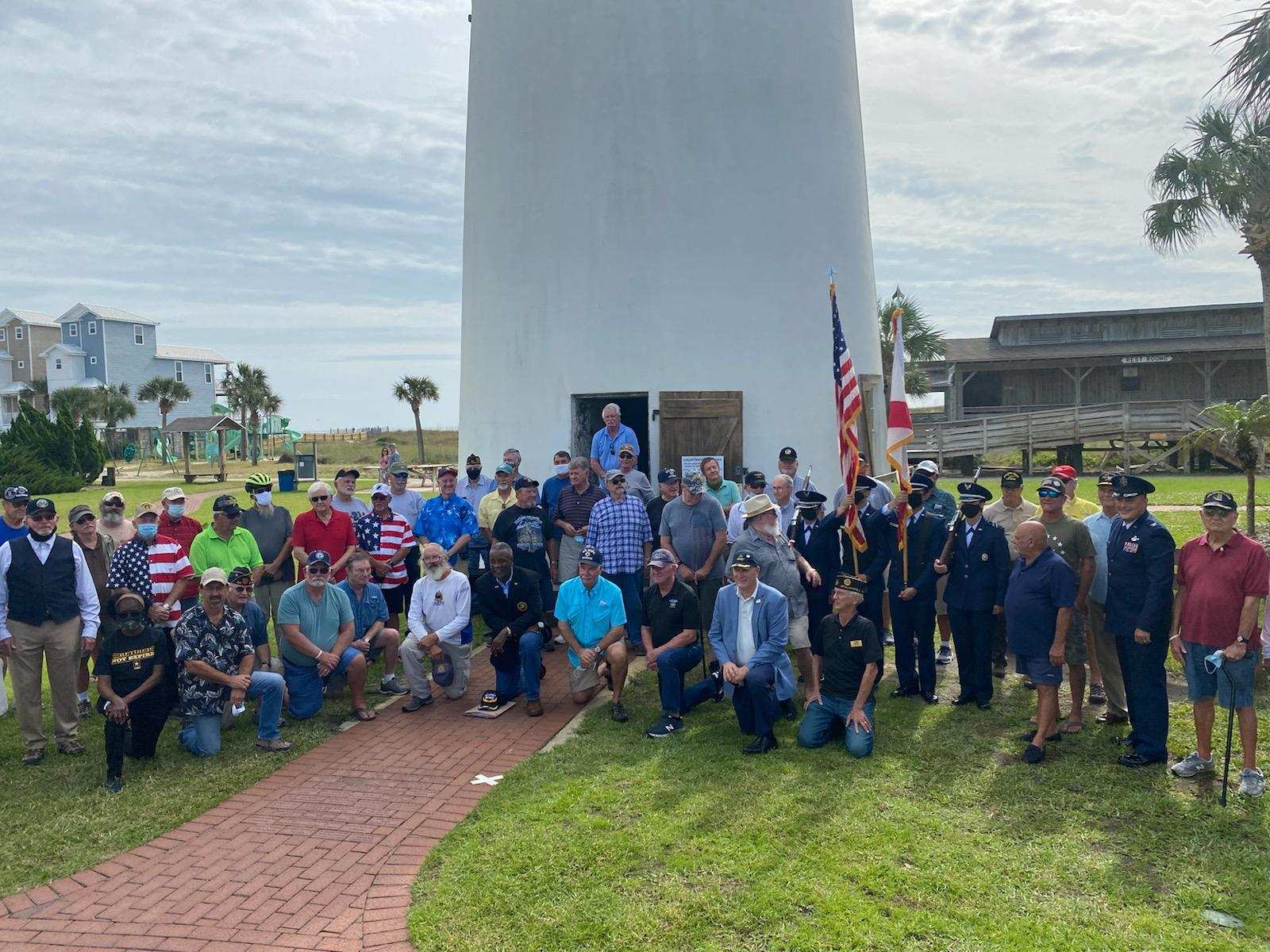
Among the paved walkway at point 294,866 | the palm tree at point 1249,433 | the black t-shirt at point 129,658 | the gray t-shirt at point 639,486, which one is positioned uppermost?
the palm tree at point 1249,433

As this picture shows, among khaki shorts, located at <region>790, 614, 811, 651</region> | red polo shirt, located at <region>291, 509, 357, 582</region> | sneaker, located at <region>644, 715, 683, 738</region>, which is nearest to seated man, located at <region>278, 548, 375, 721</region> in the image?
red polo shirt, located at <region>291, 509, 357, 582</region>

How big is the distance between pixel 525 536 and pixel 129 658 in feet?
11.7

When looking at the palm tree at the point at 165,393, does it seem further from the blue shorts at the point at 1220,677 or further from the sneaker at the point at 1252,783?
the sneaker at the point at 1252,783

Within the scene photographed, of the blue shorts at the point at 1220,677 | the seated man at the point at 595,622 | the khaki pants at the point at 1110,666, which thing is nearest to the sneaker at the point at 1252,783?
the blue shorts at the point at 1220,677

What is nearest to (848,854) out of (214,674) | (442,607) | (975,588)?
(975,588)

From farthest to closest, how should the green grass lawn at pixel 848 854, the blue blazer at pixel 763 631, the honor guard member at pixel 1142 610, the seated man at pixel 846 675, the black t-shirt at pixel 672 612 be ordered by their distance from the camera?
the black t-shirt at pixel 672 612 → the blue blazer at pixel 763 631 → the seated man at pixel 846 675 → the honor guard member at pixel 1142 610 → the green grass lawn at pixel 848 854

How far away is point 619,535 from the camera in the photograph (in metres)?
9.15

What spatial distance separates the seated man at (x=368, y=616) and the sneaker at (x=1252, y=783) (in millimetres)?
6799

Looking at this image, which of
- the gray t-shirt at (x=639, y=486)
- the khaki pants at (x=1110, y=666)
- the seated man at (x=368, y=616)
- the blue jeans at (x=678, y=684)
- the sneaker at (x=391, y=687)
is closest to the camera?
the khaki pants at (x=1110, y=666)

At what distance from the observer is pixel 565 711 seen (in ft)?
→ 27.1

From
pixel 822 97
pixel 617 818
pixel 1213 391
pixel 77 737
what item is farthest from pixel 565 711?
pixel 1213 391

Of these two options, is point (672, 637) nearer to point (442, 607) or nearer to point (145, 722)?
point (442, 607)

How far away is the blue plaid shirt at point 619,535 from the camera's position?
9.12 meters

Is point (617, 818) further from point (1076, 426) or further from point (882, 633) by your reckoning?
point (1076, 426)
